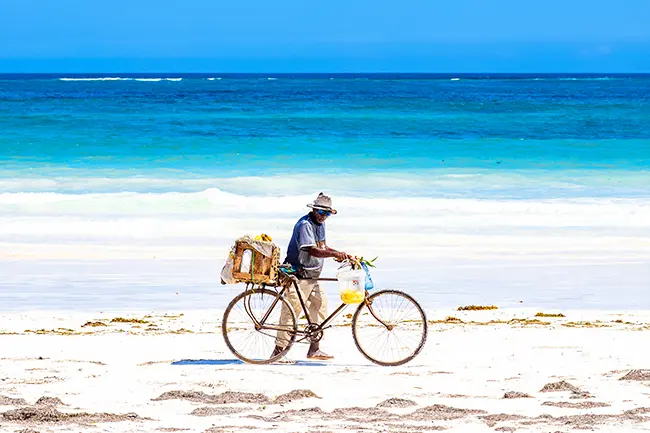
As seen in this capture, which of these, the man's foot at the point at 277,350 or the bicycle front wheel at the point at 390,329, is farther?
the man's foot at the point at 277,350

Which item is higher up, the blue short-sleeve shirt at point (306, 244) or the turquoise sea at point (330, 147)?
the turquoise sea at point (330, 147)

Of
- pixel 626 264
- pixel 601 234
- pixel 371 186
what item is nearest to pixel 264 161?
pixel 371 186

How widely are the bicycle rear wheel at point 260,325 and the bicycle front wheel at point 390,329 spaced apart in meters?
0.52

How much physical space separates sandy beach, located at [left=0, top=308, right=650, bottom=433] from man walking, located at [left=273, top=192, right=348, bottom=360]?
0.35 metres

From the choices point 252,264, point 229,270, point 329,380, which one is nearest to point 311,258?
point 252,264

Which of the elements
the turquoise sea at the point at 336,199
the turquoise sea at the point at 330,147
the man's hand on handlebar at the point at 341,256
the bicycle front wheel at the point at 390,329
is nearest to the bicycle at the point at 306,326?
the bicycle front wheel at the point at 390,329

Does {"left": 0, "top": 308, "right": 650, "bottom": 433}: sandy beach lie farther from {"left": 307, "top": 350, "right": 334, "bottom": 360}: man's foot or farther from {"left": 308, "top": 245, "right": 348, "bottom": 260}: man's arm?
{"left": 308, "top": 245, "right": 348, "bottom": 260}: man's arm

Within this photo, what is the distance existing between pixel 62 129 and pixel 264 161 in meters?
12.3

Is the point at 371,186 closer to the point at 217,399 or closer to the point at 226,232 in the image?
the point at 226,232

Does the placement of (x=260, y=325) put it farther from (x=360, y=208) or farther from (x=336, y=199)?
(x=336, y=199)

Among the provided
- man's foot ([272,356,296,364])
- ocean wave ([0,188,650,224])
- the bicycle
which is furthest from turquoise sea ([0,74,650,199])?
man's foot ([272,356,296,364])

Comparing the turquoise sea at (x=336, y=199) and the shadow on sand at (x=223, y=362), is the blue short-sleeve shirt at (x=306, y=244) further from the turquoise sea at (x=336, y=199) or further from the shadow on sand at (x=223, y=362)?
the turquoise sea at (x=336, y=199)

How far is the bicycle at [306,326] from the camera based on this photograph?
25.8 ft

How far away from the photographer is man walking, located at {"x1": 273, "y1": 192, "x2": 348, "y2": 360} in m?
7.69
